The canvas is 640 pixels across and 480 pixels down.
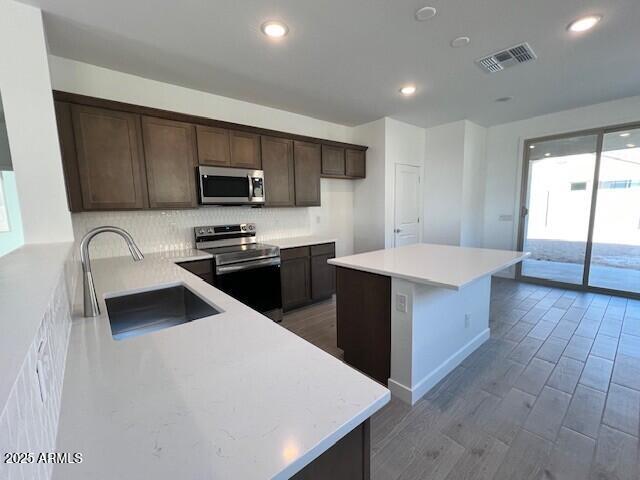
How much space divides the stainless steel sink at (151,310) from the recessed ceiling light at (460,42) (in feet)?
9.10

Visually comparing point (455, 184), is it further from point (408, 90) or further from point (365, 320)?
point (365, 320)

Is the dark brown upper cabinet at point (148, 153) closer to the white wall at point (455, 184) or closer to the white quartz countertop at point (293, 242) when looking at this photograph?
the white quartz countertop at point (293, 242)

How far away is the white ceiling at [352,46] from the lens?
195 cm

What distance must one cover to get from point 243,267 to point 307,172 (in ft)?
5.46

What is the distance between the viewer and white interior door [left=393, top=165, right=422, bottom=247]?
15.5 ft

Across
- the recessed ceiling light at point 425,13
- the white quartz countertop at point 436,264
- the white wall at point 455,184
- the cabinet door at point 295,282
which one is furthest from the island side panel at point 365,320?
the white wall at point 455,184

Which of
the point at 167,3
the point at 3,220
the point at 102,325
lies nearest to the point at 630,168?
the point at 167,3

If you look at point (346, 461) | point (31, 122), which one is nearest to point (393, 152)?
point (31, 122)

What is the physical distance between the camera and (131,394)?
70 cm

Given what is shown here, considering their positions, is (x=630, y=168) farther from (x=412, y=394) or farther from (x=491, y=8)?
(x=412, y=394)

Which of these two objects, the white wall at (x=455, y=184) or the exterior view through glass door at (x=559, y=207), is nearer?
the exterior view through glass door at (x=559, y=207)

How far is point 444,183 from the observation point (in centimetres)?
488

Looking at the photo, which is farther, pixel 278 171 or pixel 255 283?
pixel 278 171

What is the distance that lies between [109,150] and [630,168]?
6.28 m
